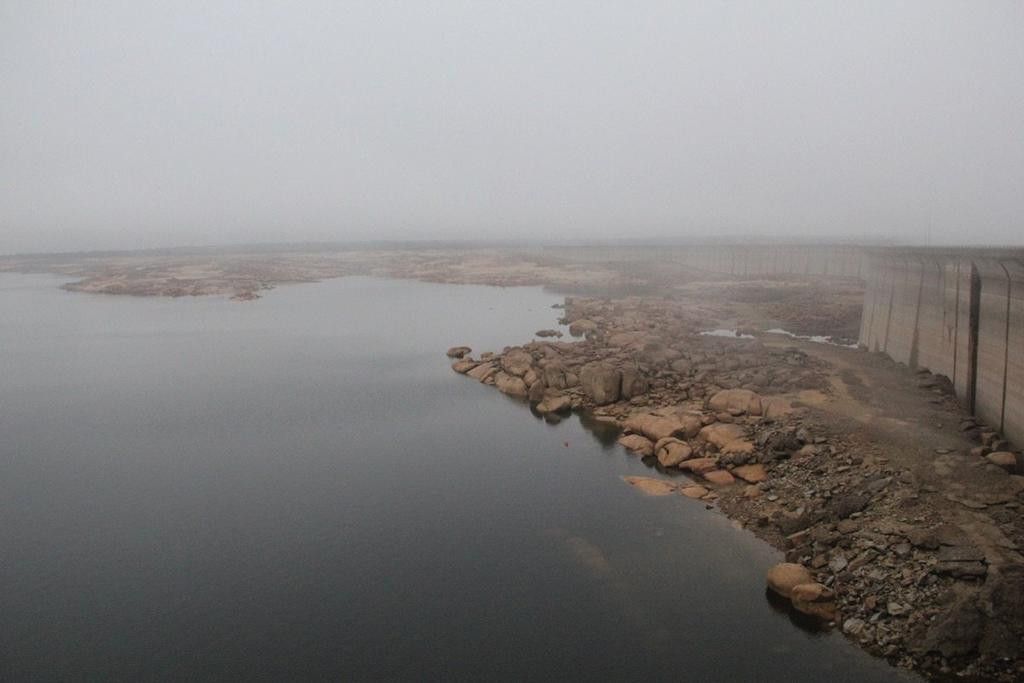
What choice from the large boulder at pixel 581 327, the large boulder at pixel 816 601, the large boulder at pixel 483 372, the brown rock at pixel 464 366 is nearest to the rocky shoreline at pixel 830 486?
the large boulder at pixel 816 601

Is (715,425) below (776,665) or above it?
above

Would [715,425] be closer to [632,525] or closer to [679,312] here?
[632,525]

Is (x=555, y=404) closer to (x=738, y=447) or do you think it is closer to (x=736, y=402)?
(x=736, y=402)

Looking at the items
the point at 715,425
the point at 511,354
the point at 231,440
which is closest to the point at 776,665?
the point at 715,425

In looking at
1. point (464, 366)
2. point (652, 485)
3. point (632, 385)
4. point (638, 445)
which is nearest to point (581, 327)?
point (464, 366)

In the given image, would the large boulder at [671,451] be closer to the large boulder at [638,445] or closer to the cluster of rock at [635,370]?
the large boulder at [638,445]

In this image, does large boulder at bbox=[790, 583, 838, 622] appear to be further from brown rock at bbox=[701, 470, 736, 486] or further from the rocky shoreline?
brown rock at bbox=[701, 470, 736, 486]
